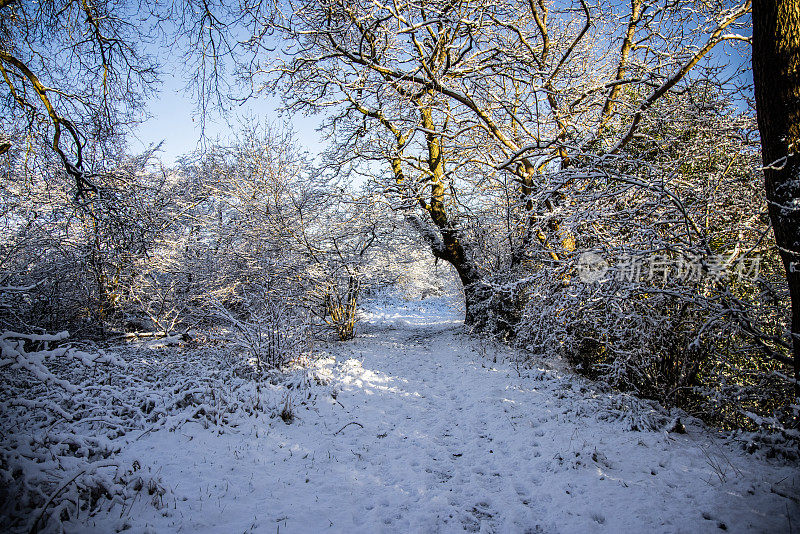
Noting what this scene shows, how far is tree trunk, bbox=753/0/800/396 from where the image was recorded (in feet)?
8.59

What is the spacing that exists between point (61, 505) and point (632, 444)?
16.6ft

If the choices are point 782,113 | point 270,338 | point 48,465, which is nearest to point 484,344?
point 270,338

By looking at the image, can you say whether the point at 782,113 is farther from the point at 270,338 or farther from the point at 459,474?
the point at 270,338

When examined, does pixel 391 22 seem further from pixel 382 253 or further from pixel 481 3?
pixel 382 253

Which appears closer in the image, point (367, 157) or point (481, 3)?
point (481, 3)

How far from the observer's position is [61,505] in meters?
2.08

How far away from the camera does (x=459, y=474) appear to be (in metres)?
3.23

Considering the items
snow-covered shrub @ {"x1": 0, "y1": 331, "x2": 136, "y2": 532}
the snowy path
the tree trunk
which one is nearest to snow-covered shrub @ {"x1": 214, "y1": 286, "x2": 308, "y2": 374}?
the snowy path

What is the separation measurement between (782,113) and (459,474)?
4.53m

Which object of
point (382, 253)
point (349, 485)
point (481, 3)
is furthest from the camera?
point (382, 253)

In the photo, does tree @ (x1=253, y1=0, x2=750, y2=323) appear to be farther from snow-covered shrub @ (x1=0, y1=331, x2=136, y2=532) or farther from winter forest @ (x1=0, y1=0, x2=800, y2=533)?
snow-covered shrub @ (x1=0, y1=331, x2=136, y2=532)

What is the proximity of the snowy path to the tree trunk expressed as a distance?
1465 mm

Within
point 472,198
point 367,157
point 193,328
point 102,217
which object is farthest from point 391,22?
point 193,328

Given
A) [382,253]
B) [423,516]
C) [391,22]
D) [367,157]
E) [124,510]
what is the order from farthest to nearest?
[382,253], [367,157], [391,22], [423,516], [124,510]
